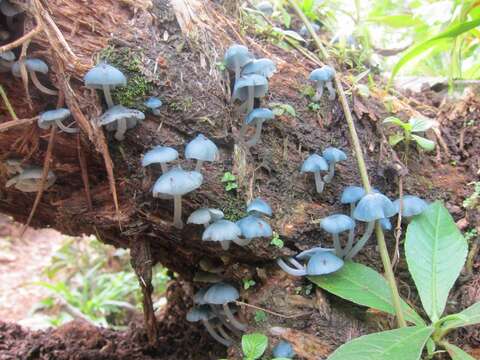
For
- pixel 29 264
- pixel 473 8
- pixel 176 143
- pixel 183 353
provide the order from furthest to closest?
pixel 29 264 → pixel 183 353 → pixel 473 8 → pixel 176 143

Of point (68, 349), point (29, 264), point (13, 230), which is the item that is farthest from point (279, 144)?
point (13, 230)

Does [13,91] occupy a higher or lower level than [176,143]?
higher

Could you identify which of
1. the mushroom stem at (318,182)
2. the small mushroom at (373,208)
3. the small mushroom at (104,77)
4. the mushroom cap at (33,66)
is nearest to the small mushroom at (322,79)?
the mushroom stem at (318,182)

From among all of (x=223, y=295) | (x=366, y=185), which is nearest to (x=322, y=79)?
(x=366, y=185)

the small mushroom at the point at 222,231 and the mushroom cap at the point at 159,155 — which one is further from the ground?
the mushroom cap at the point at 159,155

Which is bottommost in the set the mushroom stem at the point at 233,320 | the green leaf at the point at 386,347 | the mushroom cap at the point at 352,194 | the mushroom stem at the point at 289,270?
the mushroom stem at the point at 233,320

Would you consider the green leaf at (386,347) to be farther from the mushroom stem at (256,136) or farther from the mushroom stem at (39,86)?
the mushroom stem at (39,86)

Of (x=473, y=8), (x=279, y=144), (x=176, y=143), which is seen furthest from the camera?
(x=473, y=8)

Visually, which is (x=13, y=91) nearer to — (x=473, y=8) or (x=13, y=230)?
(x=473, y=8)
